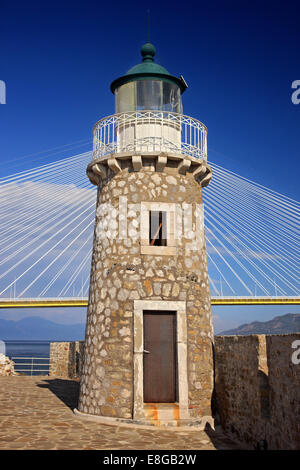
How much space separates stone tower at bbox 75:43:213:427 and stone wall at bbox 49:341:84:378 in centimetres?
785

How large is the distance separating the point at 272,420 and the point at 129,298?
3208 mm

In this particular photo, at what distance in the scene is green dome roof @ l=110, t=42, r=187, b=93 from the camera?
9.06 meters

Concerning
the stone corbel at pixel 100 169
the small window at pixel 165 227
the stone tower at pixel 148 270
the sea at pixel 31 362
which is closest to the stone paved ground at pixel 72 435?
the stone tower at pixel 148 270

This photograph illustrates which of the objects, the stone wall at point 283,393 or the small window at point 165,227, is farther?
the small window at point 165,227

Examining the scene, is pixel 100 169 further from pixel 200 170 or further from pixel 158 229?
pixel 200 170

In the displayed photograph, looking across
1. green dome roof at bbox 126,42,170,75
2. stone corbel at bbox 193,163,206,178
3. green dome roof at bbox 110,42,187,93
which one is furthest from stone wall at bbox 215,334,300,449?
green dome roof at bbox 126,42,170,75

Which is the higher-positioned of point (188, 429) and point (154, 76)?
point (154, 76)

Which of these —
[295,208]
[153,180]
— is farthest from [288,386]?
[295,208]

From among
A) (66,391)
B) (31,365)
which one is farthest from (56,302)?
(66,391)

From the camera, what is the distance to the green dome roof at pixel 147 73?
9.06 m

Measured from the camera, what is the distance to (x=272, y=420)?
5.89m

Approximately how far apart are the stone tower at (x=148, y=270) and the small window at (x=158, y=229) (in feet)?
0.11

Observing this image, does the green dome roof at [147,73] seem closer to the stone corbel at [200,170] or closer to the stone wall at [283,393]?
the stone corbel at [200,170]
